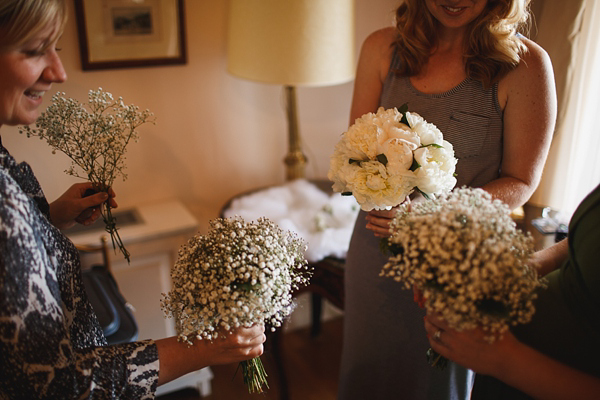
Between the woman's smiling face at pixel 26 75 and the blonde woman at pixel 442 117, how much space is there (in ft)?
2.91

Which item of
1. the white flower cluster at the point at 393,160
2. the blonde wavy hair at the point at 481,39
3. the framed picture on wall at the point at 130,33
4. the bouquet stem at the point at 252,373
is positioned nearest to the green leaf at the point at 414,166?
the white flower cluster at the point at 393,160

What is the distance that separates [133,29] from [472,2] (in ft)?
5.53

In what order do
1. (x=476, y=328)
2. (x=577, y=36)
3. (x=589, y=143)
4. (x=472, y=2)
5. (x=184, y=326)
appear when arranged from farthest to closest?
(x=589, y=143), (x=577, y=36), (x=472, y=2), (x=184, y=326), (x=476, y=328)

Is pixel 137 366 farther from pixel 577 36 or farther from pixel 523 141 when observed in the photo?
pixel 577 36

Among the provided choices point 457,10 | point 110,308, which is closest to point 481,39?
point 457,10

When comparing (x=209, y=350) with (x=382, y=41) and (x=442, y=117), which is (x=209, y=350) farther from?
(x=382, y=41)

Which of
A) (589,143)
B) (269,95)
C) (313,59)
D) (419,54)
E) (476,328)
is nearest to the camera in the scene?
(476,328)

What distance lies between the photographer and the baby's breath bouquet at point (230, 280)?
3.45ft

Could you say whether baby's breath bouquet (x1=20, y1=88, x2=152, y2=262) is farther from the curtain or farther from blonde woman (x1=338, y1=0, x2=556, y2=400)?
the curtain

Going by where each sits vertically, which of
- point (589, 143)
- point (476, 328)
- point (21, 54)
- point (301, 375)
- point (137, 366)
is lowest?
point (301, 375)

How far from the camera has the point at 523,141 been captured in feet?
4.74

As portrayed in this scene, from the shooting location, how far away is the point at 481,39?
4.88 feet

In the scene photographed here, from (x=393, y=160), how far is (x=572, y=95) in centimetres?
138

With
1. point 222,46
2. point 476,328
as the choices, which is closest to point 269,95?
point 222,46
